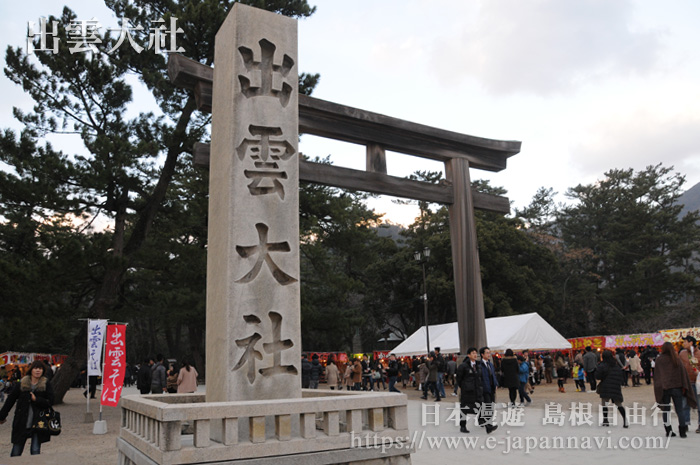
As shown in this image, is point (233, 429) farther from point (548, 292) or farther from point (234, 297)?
point (548, 292)

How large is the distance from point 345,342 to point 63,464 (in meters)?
34.9

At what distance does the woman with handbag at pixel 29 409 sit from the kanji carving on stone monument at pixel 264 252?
2826 millimetres

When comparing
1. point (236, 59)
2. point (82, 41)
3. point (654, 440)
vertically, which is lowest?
point (654, 440)

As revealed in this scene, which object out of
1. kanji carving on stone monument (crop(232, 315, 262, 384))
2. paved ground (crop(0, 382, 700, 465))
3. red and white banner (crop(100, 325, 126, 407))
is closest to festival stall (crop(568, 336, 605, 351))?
paved ground (crop(0, 382, 700, 465))

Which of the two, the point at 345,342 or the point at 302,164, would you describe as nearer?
the point at 302,164

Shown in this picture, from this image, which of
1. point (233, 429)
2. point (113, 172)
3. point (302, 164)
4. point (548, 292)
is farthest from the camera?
point (548, 292)

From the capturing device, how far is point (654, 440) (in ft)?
23.6

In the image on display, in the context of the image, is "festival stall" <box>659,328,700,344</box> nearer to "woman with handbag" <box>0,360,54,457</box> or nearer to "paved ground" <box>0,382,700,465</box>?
"paved ground" <box>0,382,700,465</box>

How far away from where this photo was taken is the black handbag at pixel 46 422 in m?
6.18

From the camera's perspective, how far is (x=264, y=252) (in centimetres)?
539

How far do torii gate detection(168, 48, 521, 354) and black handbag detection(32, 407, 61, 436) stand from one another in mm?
5081

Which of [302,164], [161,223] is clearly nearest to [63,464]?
[302,164]

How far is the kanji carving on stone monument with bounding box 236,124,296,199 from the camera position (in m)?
5.50

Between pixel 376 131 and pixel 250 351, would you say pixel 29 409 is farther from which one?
pixel 376 131
